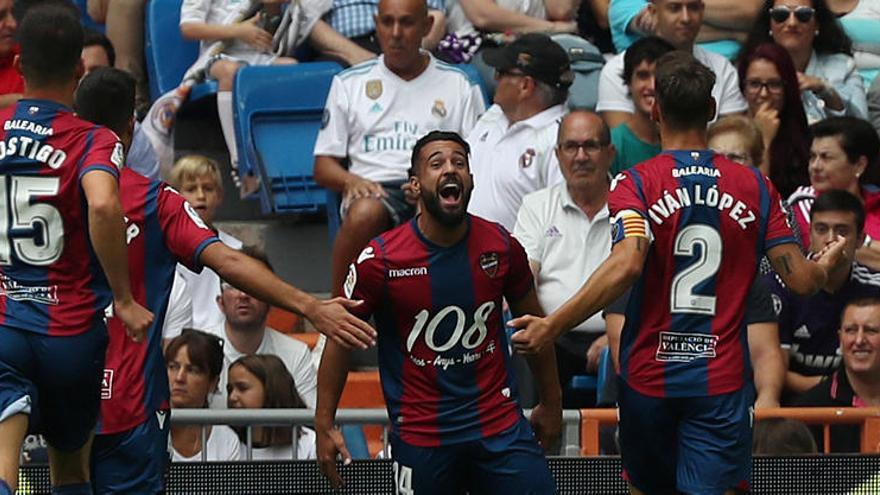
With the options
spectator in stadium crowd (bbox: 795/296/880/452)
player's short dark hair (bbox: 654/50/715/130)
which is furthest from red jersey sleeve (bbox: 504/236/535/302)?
spectator in stadium crowd (bbox: 795/296/880/452)

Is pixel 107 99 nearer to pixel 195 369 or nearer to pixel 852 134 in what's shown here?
pixel 195 369

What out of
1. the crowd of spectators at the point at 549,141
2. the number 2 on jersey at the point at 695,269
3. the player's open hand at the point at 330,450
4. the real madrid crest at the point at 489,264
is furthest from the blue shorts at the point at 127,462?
the number 2 on jersey at the point at 695,269

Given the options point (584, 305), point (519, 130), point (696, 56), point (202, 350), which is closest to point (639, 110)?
point (696, 56)

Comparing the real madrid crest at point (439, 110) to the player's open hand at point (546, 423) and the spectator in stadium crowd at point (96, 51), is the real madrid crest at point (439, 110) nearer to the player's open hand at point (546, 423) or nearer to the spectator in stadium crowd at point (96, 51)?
the spectator in stadium crowd at point (96, 51)

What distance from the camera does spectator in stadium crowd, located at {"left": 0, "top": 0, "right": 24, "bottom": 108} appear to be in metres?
12.1

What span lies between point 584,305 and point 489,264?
2.48 feet

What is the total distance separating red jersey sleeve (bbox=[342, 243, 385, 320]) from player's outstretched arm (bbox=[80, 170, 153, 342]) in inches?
43.3

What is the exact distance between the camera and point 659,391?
8430 mm

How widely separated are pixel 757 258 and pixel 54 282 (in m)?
2.77

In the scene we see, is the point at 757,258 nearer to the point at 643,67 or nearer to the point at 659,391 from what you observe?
the point at 659,391

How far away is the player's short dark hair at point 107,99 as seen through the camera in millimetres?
8742

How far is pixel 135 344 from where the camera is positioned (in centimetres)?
869

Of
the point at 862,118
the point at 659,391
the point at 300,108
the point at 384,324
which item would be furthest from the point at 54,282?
the point at 862,118

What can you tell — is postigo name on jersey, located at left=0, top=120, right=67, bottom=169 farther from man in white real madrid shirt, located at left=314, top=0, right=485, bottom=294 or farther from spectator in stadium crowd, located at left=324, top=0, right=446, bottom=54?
spectator in stadium crowd, located at left=324, top=0, right=446, bottom=54
